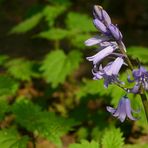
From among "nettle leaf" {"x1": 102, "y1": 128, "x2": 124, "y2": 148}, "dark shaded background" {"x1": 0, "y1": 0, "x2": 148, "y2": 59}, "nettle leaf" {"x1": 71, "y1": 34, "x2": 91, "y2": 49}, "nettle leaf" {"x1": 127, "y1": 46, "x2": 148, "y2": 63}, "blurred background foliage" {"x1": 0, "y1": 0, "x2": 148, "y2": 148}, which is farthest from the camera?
"dark shaded background" {"x1": 0, "y1": 0, "x2": 148, "y2": 59}

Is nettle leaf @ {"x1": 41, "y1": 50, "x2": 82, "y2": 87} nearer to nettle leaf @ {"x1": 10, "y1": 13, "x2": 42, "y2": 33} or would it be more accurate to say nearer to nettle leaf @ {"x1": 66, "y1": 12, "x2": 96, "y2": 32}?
nettle leaf @ {"x1": 66, "y1": 12, "x2": 96, "y2": 32}

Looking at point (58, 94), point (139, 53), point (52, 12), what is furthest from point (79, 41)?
point (58, 94)

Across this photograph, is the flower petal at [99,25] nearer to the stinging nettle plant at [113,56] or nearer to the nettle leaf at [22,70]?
the stinging nettle plant at [113,56]

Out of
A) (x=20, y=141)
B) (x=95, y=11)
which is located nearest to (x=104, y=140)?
(x=20, y=141)

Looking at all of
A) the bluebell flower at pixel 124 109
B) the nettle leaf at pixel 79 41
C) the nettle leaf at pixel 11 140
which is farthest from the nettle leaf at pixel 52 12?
the bluebell flower at pixel 124 109

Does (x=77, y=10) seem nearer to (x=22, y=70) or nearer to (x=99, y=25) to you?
(x=22, y=70)

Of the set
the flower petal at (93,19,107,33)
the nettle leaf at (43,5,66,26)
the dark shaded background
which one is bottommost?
the dark shaded background

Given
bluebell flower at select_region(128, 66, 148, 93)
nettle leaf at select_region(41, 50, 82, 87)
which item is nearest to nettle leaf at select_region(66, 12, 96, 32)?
Answer: nettle leaf at select_region(41, 50, 82, 87)
